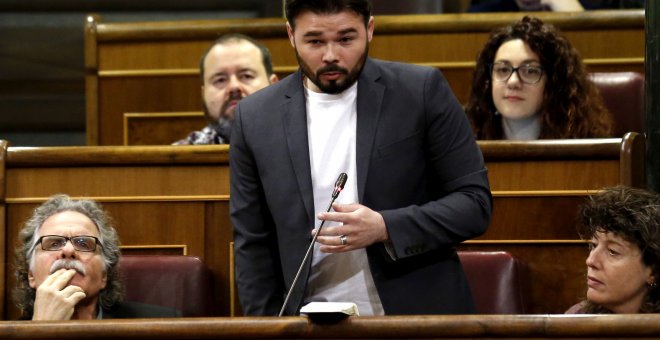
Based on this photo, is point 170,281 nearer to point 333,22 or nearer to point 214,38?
point 333,22

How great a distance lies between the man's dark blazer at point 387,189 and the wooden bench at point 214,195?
0.93 feet

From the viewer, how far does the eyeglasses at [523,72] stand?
1.62m

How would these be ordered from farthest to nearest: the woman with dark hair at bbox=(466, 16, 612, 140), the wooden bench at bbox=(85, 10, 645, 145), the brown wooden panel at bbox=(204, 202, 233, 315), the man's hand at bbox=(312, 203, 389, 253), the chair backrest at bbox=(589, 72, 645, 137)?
1. the wooden bench at bbox=(85, 10, 645, 145)
2. the chair backrest at bbox=(589, 72, 645, 137)
3. the woman with dark hair at bbox=(466, 16, 612, 140)
4. the brown wooden panel at bbox=(204, 202, 233, 315)
5. the man's hand at bbox=(312, 203, 389, 253)

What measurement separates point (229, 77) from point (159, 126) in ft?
1.02

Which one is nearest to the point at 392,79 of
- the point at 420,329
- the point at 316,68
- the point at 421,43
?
the point at 316,68

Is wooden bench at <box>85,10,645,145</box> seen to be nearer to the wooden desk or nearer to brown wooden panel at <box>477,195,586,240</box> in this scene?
brown wooden panel at <box>477,195,586,240</box>

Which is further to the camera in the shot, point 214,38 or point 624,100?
point 214,38

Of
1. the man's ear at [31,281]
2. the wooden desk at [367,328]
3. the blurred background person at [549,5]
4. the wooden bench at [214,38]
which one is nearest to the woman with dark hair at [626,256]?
the wooden desk at [367,328]

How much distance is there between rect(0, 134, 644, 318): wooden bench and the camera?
136 centimetres

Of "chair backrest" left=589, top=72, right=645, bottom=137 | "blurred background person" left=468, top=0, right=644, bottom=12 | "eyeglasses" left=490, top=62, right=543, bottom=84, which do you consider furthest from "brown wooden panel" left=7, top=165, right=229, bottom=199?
"blurred background person" left=468, top=0, right=644, bottom=12

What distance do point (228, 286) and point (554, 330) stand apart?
2.10 ft

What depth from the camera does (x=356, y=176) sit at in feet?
3.47

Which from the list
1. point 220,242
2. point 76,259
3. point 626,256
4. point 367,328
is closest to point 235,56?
point 220,242

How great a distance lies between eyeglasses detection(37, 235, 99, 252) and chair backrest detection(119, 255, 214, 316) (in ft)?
0.17
